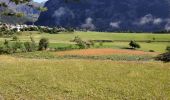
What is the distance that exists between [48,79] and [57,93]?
815cm

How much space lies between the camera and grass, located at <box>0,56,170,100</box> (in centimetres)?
3706

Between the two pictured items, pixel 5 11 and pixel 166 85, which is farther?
pixel 166 85

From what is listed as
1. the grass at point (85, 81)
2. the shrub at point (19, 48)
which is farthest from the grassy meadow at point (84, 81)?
the shrub at point (19, 48)

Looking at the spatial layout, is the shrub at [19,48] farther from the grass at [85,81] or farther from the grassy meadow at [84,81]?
the grass at [85,81]

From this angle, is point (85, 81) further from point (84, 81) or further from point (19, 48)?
point (19, 48)

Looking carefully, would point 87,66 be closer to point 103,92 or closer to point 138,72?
point 138,72

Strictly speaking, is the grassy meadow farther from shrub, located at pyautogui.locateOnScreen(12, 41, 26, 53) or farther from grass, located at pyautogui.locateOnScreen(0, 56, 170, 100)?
shrub, located at pyautogui.locateOnScreen(12, 41, 26, 53)

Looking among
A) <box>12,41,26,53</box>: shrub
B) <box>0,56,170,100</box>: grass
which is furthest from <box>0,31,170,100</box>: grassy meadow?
<box>12,41,26,53</box>: shrub

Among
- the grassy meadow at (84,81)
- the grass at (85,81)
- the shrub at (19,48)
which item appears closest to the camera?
the grassy meadow at (84,81)

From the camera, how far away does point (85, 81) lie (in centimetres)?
4475

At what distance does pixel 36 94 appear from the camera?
122 feet

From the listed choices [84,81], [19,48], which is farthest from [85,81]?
[19,48]

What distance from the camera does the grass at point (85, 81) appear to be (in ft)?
122

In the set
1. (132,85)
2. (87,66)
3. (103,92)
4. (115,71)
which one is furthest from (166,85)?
(87,66)
